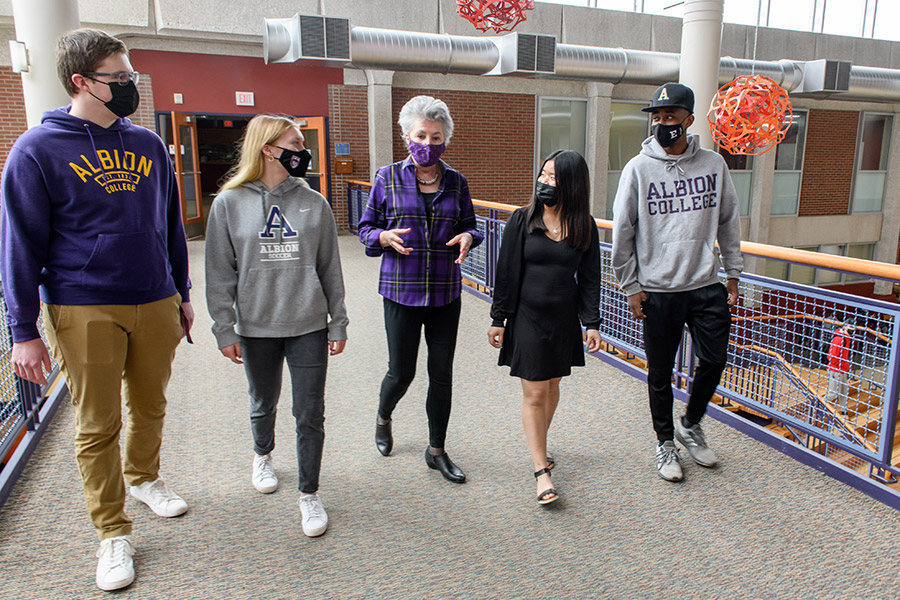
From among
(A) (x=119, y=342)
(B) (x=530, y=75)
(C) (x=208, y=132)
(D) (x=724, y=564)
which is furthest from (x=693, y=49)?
(C) (x=208, y=132)

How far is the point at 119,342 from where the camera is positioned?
190cm

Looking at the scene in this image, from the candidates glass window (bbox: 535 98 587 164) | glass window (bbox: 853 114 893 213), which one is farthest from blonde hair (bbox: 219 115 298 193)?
glass window (bbox: 853 114 893 213)

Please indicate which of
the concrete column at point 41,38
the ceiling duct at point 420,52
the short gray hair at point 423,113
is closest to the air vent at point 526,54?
the ceiling duct at point 420,52

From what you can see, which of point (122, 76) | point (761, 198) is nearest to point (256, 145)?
point (122, 76)

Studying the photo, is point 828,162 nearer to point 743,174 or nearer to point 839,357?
point 743,174

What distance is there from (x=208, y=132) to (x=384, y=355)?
1410 centimetres

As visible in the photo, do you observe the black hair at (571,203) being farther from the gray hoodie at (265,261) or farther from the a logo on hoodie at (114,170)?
the a logo on hoodie at (114,170)

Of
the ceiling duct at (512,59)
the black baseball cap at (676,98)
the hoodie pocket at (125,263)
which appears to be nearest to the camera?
the hoodie pocket at (125,263)

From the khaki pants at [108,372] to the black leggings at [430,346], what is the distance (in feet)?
2.54

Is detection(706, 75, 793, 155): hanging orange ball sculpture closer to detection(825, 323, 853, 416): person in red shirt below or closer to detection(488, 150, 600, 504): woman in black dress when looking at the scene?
detection(825, 323, 853, 416): person in red shirt below

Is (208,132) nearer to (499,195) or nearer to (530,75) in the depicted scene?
(499,195)

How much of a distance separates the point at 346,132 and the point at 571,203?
888cm

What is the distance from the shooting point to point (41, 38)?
3855 mm

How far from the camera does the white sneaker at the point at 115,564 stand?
1.87m
